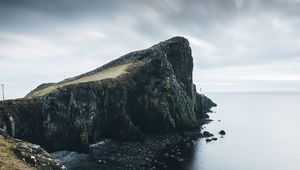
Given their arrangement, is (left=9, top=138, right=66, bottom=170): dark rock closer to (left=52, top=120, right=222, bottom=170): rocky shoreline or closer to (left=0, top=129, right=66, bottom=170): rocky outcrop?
(left=0, top=129, right=66, bottom=170): rocky outcrop

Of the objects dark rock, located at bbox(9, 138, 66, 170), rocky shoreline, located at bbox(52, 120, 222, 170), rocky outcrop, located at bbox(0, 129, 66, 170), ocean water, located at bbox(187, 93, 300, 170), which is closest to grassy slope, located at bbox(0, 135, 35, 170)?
rocky outcrop, located at bbox(0, 129, 66, 170)

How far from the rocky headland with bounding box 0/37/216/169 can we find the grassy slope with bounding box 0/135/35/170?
2023 inches

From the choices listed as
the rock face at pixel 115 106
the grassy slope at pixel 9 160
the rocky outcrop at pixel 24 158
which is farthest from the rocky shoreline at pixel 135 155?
the rocky outcrop at pixel 24 158

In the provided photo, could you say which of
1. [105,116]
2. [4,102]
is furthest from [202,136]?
[4,102]

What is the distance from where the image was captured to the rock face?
95562 mm

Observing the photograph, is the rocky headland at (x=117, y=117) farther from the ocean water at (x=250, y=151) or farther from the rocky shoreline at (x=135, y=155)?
the ocean water at (x=250, y=151)

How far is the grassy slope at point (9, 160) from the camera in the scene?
101 feet

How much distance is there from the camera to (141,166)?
87.3 metres

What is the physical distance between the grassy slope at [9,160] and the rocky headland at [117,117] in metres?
51.4

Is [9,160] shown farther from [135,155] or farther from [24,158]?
[135,155]

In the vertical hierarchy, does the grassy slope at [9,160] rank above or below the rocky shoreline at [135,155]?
above

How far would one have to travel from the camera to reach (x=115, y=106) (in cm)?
11788

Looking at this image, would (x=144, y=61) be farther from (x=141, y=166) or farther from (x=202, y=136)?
(x=141, y=166)

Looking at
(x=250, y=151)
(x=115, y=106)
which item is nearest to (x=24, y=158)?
(x=115, y=106)
